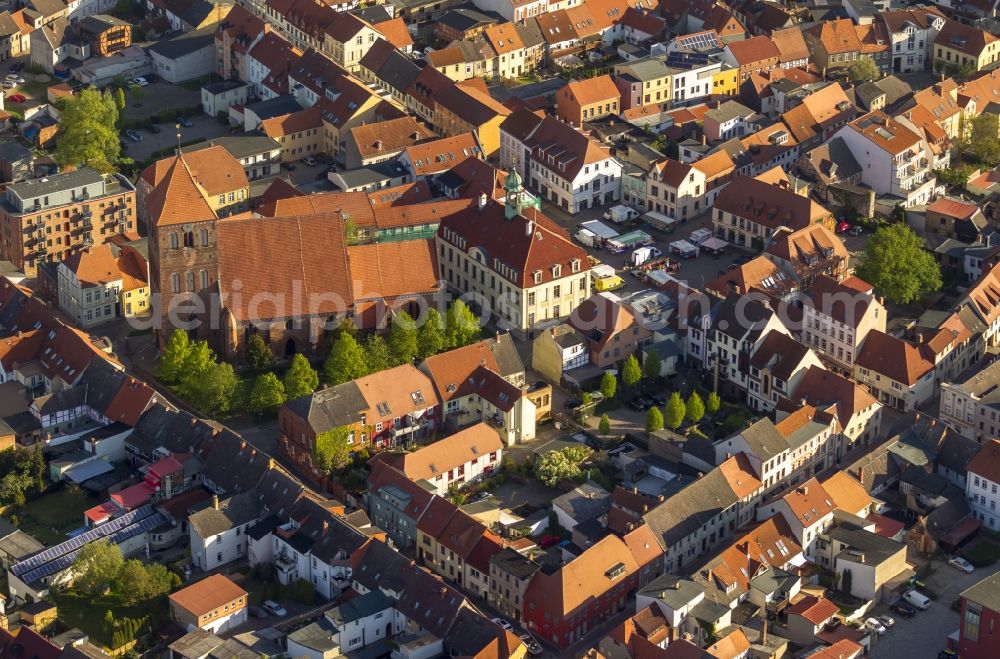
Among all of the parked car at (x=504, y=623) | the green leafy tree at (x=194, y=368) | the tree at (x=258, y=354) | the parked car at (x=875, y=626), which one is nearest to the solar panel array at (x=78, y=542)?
the green leafy tree at (x=194, y=368)

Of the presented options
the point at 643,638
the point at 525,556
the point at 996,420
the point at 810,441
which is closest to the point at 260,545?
the point at 525,556

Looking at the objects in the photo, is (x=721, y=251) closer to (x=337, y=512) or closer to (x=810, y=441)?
(x=810, y=441)

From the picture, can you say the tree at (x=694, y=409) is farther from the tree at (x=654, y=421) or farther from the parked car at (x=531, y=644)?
the parked car at (x=531, y=644)

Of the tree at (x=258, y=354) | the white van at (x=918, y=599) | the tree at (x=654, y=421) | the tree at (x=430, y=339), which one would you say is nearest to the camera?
the white van at (x=918, y=599)

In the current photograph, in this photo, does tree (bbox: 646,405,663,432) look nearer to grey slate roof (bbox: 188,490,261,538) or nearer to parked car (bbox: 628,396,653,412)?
parked car (bbox: 628,396,653,412)

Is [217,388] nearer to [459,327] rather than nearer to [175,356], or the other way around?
[175,356]

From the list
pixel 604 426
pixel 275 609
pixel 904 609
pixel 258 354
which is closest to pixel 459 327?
pixel 258 354
